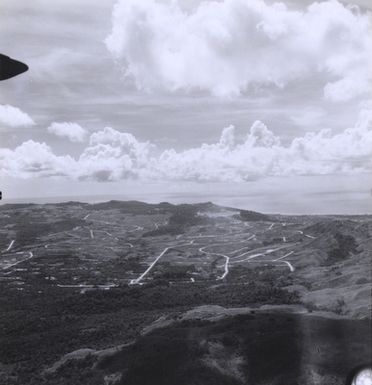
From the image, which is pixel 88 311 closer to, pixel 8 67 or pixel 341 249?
pixel 341 249

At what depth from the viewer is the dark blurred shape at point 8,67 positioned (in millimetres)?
14923

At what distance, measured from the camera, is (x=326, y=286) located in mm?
78375

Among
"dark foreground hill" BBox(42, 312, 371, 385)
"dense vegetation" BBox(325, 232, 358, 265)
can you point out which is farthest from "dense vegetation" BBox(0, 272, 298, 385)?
"dense vegetation" BBox(325, 232, 358, 265)

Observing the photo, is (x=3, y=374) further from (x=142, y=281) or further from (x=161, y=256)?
(x=161, y=256)

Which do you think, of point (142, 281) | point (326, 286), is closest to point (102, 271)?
point (142, 281)

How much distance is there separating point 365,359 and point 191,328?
898 inches

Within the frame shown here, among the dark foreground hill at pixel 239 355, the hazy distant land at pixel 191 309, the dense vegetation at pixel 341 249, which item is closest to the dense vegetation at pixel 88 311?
the hazy distant land at pixel 191 309

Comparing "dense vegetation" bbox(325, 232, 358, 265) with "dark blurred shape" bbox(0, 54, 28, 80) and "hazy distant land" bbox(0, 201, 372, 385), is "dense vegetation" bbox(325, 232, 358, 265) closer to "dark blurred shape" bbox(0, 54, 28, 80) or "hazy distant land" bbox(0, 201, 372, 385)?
"hazy distant land" bbox(0, 201, 372, 385)

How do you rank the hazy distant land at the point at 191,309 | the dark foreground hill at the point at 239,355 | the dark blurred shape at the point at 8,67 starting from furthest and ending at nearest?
1. the hazy distant land at the point at 191,309
2. the dark foreground hill at the point at 239,355
3. the dark blurred shape at the point at 8,67

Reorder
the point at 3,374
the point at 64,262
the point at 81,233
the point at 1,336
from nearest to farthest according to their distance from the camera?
the point at 3,374
the point at 1,336
the point at 64,262
the point at 81,233

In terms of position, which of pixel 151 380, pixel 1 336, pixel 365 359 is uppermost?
pixel 365 359

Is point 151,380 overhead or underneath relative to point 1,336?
overhead

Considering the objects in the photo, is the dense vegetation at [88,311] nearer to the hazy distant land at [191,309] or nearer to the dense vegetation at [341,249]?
the hazy distant land at [191,309]

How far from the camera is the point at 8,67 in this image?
15070mm
